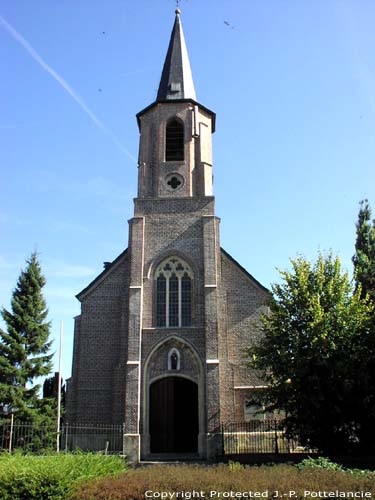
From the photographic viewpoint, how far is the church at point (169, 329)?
2327 cm

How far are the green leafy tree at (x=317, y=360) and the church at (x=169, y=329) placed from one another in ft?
9.17

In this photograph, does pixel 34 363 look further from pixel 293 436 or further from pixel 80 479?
pixel 80 479

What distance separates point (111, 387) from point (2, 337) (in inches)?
317

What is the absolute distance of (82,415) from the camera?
24.1 meters

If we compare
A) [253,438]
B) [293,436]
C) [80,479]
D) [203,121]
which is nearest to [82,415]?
[253,438]

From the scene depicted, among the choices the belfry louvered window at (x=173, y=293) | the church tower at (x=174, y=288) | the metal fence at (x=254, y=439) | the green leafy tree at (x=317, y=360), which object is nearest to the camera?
the green leafy tree at (x=317, y=360)

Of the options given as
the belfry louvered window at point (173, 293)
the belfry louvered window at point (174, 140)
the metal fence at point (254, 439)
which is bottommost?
the metal fence at point (254, 439)

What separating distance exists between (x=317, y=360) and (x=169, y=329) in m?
7.77

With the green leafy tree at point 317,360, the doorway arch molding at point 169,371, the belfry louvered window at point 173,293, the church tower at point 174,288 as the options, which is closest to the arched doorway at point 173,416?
the church tower at point 174,288

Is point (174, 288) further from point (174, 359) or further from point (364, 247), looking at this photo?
point (364, 247)

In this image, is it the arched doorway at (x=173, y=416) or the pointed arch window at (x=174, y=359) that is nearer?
the arched doorway at (x=173, y=416)

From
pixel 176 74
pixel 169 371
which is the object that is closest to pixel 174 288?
pixel 169 371

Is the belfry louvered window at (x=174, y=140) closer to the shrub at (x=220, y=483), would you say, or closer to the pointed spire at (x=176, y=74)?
the pointed spire at (x=176, y=74)

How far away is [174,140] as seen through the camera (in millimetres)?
29453
